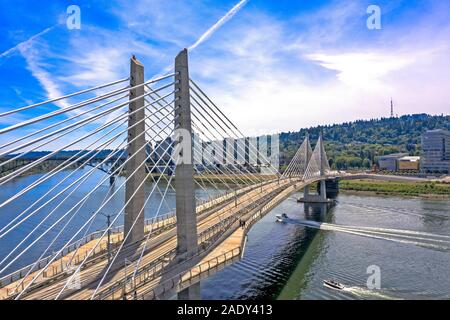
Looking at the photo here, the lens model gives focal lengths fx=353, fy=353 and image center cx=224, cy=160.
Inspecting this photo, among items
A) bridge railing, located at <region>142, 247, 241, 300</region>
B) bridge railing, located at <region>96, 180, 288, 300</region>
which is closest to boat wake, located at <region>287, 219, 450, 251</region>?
bridge railing, located at <region>96, 180, 288, 300</region>

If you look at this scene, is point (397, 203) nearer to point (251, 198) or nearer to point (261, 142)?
point (251, 198)

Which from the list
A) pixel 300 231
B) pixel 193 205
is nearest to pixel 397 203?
pixel 300 231

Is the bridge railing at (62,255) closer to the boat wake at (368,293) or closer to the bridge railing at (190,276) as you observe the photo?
the bridge railing at (190,276)

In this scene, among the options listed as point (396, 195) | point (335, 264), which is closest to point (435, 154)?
point (396, 195)

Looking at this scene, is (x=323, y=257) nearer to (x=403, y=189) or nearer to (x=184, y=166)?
Result: (x=184, y=166)

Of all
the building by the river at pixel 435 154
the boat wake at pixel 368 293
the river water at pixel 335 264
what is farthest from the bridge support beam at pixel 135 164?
the building by the river at pixel 435 154

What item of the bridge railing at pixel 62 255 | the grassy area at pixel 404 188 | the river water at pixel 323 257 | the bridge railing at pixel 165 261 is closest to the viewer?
the bridge railing at pixel 165 261
